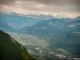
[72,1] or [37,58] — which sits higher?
[72,1]

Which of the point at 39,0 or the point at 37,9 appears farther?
the point at 37,9

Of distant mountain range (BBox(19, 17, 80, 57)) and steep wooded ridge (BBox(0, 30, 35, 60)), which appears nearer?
steep wooded ridge (BBox(0, 30, 35, 60))

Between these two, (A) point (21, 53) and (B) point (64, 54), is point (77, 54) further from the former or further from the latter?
(A) point (21, 53)

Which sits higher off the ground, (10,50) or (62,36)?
(62,36)

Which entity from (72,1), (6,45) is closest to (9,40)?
(6,45)

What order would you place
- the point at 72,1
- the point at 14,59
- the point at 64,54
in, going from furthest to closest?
the point at 64,54
the point at 72,1
the point at 14,59

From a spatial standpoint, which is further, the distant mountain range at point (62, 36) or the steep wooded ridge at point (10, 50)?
the distant mountain range at point (62, 36)

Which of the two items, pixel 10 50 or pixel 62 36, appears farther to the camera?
pixel 62 36

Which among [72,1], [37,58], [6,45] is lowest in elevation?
[37,58]
